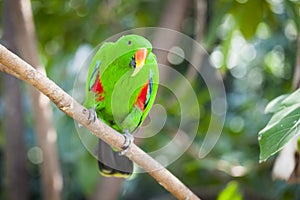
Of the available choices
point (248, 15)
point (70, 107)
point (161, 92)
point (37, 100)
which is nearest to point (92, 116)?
point (70, 107)

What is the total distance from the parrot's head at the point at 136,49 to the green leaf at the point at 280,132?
0.18 m

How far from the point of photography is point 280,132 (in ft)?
2.10

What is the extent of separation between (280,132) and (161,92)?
71cm

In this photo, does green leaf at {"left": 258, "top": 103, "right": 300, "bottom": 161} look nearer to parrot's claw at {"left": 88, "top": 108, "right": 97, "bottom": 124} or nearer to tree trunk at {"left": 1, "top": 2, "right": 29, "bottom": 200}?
parrot's claw at {"left": 88, "top": 108, "right": 97, "bottom": 124}

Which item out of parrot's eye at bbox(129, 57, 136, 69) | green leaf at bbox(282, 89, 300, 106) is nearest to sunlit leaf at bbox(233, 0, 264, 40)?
green leaf at bbox(282, 89, 300, 106)

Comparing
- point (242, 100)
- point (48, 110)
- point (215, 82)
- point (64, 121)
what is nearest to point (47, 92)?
point (48, 110)

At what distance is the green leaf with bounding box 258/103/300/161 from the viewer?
2.05ft

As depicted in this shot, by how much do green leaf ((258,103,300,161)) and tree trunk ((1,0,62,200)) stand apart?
459 mm

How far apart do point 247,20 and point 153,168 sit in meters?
0.51

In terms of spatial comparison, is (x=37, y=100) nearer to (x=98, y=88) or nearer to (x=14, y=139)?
(x=14, y=139)

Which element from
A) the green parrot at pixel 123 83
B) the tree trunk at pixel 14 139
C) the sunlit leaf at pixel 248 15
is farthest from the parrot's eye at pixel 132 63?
the tree trunk at pixel 14 139

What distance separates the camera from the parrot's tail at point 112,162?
30.3 inches

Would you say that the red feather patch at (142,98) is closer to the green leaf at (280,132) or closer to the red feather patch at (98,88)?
the red feather patch at (98,88)

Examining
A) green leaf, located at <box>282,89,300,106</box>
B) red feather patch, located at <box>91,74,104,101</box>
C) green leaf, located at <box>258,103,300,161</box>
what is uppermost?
red feather patch, located at <box>91,74,104,101</box>
